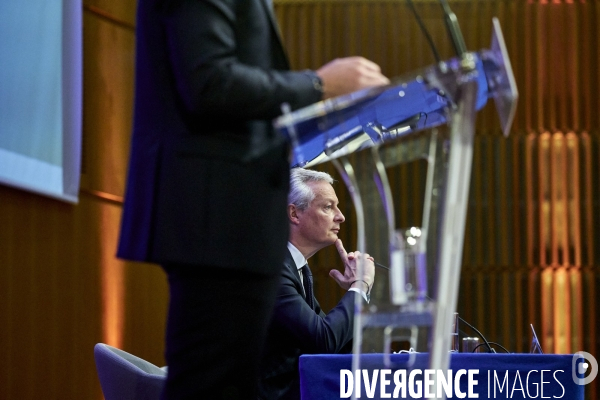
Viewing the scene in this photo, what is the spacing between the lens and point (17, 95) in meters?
3.82

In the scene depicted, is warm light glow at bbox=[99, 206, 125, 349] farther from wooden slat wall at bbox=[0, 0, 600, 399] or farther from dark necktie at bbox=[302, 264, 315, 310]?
dark necktie at bbox=[302, 264, 315, 310]

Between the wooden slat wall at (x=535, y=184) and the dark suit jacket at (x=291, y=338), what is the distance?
11.3 ft

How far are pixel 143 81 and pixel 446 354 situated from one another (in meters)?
0.62

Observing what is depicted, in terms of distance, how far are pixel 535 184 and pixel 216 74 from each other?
17.6 ft

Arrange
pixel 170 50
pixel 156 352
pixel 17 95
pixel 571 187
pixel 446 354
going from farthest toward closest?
1. pixel 571 187
2. pixel 156 352
3. pixel 17 95
4. pixel 170 50
5. pixel 446 354

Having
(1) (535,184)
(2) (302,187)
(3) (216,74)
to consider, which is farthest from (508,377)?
(1) (535,184)

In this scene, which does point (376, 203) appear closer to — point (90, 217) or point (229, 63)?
point (229, 63)

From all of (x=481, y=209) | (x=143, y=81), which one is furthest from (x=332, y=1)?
(x=143, y=81)

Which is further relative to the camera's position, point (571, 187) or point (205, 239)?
point (571, 187)

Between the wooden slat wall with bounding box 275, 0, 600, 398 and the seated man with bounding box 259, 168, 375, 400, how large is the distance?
3024mm

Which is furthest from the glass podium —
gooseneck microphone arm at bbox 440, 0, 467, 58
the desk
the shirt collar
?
the shirt collar

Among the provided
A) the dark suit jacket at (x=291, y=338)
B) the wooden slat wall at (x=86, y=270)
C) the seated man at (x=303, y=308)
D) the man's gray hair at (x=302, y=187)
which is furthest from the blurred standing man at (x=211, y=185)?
the wooden slat wall at (x=86, y=270)

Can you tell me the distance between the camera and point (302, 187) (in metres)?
3.10

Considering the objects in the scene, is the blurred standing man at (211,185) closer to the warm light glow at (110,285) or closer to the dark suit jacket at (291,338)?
the dark suit jacket at (291,338)
